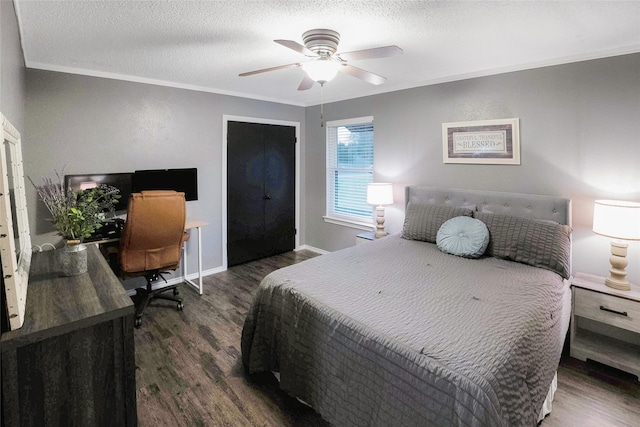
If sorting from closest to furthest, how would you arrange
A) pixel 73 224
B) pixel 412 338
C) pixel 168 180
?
pixel 412 338 → pixel 73 224 → pixel 168 180

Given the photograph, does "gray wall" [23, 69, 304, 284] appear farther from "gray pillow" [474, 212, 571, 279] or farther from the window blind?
"gray pillow" [474, 212, 571, 279]

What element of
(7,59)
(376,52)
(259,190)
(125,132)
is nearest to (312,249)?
(259,190)

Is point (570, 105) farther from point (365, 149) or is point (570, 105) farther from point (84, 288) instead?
point (84, 288)

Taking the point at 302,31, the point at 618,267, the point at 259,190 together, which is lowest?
the point at 618,267

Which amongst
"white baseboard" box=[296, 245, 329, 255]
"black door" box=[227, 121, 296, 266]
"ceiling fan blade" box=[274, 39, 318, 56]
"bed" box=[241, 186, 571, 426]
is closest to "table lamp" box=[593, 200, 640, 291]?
"bed" box=[241, 186, 571, 426]

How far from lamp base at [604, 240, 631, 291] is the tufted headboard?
14.3 inches

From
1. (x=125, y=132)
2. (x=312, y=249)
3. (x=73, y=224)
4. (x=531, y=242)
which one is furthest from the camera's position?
(x=312, y=249)

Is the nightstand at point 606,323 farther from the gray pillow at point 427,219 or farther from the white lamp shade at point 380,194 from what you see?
the white lamp shade at point 380,194

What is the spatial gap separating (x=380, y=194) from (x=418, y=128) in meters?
0.88

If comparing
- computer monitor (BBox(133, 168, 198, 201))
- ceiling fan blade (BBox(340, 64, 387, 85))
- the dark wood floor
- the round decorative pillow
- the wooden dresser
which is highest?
ceiling fan blade (BBox(340, 64, 387, 85))

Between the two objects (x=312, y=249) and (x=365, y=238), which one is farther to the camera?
(x=312, y=249)

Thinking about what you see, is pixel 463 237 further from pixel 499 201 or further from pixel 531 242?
pixel 499 201

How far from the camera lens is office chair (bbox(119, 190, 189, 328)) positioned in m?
2.72

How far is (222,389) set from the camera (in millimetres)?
2125
